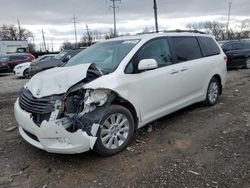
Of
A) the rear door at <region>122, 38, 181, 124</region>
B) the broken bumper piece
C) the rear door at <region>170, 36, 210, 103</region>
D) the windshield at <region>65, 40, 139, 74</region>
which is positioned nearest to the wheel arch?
the rear door at <region>122, 38, 181, 124</region>

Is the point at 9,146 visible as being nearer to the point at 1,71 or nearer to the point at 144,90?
the point at 144,90

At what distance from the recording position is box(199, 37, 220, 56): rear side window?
6699 mm

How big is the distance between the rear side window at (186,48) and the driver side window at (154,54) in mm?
308

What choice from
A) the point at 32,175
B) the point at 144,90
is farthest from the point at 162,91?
the point at 32,175

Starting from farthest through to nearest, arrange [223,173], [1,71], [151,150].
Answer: [1,71] < [151,150] < [223,173]

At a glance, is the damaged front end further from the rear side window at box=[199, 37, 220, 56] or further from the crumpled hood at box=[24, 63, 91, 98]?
the rear side window at box=[199, 37, 220, 56]

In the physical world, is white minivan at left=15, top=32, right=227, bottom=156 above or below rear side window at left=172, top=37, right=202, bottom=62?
below

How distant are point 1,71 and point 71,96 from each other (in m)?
19.2

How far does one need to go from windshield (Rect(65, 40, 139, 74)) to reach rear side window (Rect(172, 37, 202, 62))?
106cm

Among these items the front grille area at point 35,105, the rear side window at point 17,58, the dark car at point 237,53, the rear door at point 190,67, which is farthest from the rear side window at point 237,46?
the rear side window at point 17,58

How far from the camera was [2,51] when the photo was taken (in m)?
36.5

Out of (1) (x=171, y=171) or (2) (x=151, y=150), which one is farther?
(2) (x=151, y=150)

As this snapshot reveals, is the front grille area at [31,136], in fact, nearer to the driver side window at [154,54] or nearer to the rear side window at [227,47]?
the driver side window at [154,54]

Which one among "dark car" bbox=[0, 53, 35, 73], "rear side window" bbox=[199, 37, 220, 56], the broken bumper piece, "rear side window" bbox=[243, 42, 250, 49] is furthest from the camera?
"dark car" bbox=[0, 53, 35, 73]
